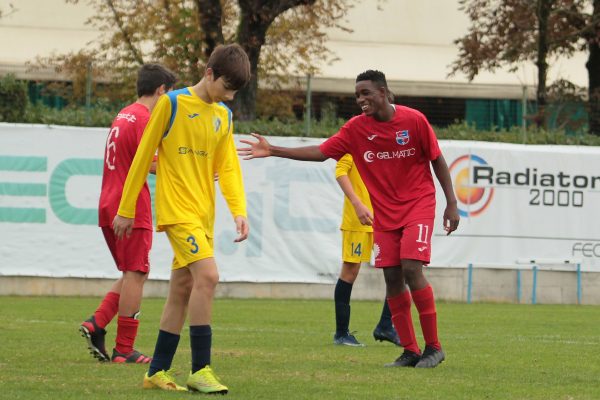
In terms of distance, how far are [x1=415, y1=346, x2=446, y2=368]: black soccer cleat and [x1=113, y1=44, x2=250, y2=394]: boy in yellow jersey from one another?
7.26 ft

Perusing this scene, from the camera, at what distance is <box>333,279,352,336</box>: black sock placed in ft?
37.6

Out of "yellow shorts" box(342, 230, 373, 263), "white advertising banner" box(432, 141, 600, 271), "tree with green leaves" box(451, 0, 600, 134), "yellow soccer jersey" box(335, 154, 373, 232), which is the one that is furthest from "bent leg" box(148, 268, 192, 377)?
"tree with green leaves" box(451, 0, 600, 134)

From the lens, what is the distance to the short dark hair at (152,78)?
9.55 m

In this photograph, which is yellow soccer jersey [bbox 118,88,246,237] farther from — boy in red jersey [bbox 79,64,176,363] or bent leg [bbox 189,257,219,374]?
boy in red jersey [bbox 79,64,176,363]

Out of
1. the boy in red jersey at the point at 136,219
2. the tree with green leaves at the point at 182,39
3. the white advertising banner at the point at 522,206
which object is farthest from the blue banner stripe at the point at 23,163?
the tree with green leaves at the point at 182,39

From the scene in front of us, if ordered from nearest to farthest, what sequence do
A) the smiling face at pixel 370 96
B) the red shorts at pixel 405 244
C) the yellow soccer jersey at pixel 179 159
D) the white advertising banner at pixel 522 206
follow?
1. the yellow soccer jersey at pixel 179 159
2. the red shorts at pixel 405 244
3. the smiling face at pixel 370 96
4. the white advertising banner at pixel 522 206

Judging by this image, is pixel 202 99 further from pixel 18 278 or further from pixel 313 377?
pixel 18 278

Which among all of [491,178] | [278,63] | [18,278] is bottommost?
[18,278]

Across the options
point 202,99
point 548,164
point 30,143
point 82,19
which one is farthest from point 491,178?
point 82,19

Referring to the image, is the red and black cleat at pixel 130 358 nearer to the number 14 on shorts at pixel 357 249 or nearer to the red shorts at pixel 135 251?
the red shorts at pixel 135 251

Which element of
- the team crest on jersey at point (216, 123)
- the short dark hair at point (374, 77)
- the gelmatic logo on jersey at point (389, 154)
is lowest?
the gelmatic logo on jersey at point (389, 154)

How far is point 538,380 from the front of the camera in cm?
844

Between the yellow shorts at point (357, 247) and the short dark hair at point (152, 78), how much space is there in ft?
9.36

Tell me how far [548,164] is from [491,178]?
890 mm
